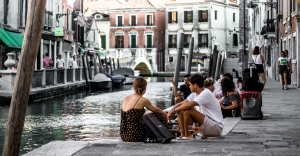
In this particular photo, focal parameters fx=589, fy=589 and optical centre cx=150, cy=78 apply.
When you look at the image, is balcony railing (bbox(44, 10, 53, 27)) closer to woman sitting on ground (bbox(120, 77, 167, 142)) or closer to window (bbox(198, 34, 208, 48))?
woman sitting on ground (bbox(120, 77, 167, 142))

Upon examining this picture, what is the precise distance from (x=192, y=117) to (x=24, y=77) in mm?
3180

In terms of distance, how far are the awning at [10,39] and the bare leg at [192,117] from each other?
20501 mm

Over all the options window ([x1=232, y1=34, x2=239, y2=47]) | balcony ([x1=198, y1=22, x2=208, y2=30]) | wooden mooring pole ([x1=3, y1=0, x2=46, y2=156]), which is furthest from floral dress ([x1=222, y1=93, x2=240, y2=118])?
window ([x1=232, y1=34, x2=239, y2=47])

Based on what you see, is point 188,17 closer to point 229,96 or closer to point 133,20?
point 133,20

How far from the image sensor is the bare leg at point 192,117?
879 cm

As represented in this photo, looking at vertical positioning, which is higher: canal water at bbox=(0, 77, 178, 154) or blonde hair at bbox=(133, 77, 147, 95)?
blonde hair at bbox=(133, 77, 147, 95)

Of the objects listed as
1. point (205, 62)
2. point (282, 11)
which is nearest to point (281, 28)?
point (282, 11)

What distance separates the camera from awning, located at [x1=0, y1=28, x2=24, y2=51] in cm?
2838

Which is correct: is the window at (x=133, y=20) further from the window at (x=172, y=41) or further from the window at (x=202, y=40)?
the window at (x=202, y=40)

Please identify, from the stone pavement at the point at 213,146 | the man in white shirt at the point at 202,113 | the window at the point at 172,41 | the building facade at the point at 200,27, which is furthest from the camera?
the window at the point at 172,41

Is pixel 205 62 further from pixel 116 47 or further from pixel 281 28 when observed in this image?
pixel 281 28

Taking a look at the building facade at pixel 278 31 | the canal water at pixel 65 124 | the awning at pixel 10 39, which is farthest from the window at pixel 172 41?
the canal water at pixel 65 124

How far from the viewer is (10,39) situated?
96.2 feet

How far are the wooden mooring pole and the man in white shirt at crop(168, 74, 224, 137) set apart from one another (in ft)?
9.32
